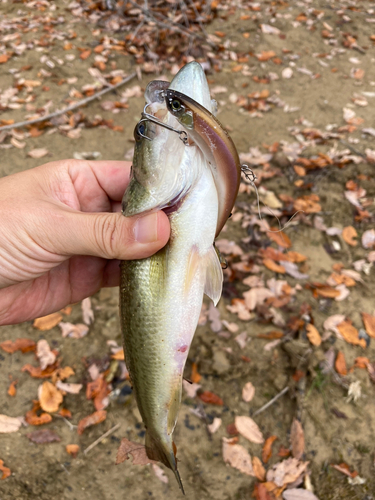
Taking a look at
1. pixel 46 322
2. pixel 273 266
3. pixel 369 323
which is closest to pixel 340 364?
pixel 369 323

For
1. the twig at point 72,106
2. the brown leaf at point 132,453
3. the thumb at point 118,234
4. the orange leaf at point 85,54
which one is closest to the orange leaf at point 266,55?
the twig at point 72,106

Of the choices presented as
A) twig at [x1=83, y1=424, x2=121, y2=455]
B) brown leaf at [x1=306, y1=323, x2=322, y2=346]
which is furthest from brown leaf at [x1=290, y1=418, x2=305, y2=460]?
twig at [x1=83, y1=424, x2=121, y2=455]

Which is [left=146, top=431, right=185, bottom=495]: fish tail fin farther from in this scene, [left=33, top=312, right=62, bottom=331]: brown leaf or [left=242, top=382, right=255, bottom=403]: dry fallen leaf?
[left=33, top=312, right=62, bottom=331]: brown leaf

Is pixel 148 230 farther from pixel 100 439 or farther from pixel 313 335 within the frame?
pixel 313 335

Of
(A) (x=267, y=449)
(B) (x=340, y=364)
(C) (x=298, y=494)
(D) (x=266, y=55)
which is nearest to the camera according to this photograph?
(C) (x=298, y=494)

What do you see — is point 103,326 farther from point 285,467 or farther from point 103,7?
point 103,7

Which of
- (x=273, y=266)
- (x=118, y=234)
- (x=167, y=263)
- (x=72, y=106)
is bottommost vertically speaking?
(x=273, y=266)
